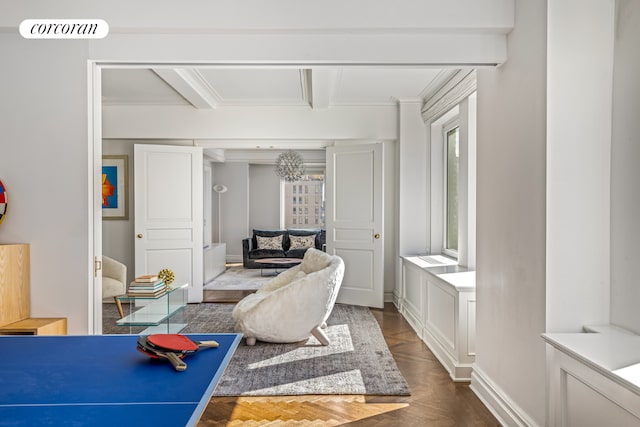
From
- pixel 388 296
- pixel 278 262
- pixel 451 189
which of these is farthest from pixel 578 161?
pixel 278 262

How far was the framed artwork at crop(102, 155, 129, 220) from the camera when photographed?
6445 mm

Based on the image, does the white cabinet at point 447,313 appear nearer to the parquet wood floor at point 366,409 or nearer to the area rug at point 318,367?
the parquet wood floor at point 366,409

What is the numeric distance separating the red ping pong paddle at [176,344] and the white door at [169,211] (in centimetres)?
466

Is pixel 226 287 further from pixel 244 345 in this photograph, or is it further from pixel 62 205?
pixel 62 205

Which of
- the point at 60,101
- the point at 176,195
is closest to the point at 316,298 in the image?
the point at 60,101

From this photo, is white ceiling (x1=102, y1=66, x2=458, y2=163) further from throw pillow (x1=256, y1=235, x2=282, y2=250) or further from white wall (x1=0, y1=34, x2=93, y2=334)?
throw pillow (x1=256, y1=235, x2=282, y2=250)

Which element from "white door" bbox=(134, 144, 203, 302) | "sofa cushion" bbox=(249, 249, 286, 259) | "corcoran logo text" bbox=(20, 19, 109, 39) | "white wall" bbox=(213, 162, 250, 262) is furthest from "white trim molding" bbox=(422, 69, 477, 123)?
"white wall" bbox=(213, 162, 250, 262)

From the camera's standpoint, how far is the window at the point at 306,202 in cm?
1192

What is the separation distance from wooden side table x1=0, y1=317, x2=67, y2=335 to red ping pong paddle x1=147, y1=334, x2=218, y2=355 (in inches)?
47.8

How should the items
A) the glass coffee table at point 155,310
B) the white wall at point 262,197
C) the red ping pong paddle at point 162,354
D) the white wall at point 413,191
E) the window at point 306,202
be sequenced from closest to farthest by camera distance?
the red ping pong paddle at point 162,354 → the glass coffee table at point 155,310 → the white wall at point 413,191 → the white wall at point 262,197 → the window at point 306,202

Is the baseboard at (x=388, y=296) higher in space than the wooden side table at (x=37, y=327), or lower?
lower

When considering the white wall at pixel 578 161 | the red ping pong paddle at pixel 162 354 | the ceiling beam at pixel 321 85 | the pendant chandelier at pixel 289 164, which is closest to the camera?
the red ping pong paddle at pixel 162 354

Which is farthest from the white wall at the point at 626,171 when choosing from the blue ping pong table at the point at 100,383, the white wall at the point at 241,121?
the white wall at the point at 241,121

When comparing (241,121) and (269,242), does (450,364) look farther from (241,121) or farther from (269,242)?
(269,242)
